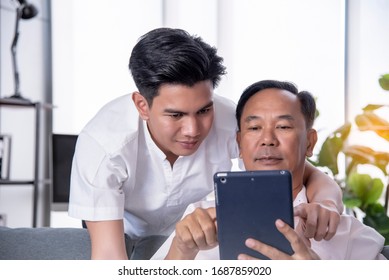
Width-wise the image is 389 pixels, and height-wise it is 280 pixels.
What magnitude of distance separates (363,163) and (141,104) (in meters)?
0.68

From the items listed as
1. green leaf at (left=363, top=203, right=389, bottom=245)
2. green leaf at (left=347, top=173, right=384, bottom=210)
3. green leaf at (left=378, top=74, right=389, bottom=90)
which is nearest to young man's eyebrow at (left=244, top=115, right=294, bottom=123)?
green leaf at (left=378, top=74, right=389, bottom=90)

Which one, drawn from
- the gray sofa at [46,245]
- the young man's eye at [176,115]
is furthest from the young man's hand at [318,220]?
the gray sofa at [46,245]

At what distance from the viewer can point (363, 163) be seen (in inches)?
53.8

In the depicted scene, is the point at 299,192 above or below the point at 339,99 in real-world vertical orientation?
below

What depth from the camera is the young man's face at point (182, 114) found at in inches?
33.3

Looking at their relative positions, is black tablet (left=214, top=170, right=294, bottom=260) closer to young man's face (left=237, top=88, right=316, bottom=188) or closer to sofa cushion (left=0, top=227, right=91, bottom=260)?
young man's face (left=237, top=88, right=316, bottom=188)

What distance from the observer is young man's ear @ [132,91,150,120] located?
908mm

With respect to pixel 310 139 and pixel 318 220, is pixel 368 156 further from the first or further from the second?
pixel 318 220

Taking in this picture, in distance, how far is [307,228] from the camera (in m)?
0.74

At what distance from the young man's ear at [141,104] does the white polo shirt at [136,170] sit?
55 millimetres

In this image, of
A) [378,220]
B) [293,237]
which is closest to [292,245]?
[293,237]

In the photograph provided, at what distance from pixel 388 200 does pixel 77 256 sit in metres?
0.95
